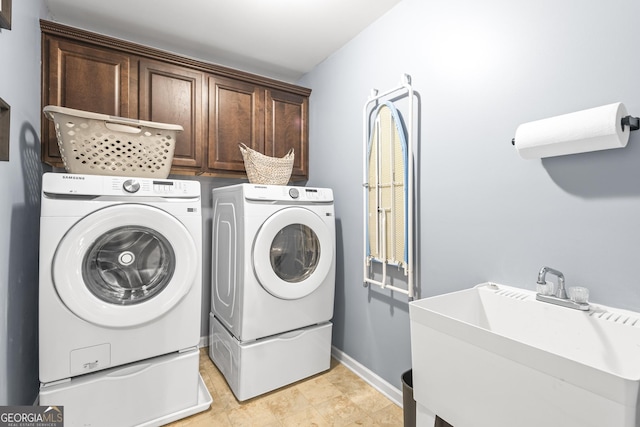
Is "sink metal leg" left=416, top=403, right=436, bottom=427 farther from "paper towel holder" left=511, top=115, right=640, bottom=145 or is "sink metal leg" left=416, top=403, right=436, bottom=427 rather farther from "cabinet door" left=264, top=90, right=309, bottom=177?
"cabinet door" left=264, top=90, right=309, bottom=177

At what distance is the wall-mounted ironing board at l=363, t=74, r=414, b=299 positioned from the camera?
1737 millimetres

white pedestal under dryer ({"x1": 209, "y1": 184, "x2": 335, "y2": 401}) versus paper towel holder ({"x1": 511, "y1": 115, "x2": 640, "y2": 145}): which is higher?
paper towel holder ({"x1": 511, "y1": 115, "x2": 640, "y2": 145})

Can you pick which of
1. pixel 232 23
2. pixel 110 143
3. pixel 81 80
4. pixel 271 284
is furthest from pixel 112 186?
pixel 232 23

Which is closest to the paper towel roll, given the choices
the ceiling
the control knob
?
the ceiling

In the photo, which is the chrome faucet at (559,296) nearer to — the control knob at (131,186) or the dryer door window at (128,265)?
the dryer door window at (128,265)

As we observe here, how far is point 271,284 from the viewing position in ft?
6.13

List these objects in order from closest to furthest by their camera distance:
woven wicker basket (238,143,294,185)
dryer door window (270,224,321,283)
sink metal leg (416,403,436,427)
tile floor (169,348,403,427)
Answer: sink metal leg (416,403,436,427)
tile floor (169,348,403,427)
dryer door window (270,224,321,283)
woven wicker basket (238,143,294,185)

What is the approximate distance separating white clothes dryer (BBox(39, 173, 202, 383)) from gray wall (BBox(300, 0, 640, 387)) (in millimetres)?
1110

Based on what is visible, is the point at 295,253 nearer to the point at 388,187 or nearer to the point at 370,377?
the point at 388,187

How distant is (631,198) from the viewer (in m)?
1.02

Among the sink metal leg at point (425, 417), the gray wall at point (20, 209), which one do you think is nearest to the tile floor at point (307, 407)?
the sink metal leg at point (425, 417)

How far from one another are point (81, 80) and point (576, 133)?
2440 millimetres

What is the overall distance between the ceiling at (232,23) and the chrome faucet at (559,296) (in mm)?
1636

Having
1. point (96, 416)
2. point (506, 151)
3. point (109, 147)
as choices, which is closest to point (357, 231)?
point (506, 151)
